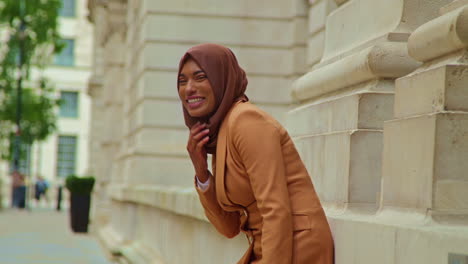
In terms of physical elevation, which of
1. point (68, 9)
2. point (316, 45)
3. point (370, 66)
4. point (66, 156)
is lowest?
point (66, 156)

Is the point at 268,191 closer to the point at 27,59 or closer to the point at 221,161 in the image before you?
the point at 221,161

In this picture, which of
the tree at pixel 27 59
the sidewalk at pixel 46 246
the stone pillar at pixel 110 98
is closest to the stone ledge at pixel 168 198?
the sidewalk at pixel 46 246

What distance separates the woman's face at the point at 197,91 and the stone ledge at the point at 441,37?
2.92 feet

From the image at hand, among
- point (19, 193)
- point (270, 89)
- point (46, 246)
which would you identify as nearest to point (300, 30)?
point (270, 89)

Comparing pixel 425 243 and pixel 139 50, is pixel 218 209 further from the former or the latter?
pixel 139 50

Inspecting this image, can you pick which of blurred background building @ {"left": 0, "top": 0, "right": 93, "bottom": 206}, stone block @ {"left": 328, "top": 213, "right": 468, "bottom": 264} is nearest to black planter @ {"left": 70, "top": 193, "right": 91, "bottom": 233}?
stone block @ {"left": 328, "top": 213, "right": 468, "bottom": 264}

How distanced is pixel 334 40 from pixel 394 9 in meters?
0.82

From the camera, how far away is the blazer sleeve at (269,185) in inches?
137

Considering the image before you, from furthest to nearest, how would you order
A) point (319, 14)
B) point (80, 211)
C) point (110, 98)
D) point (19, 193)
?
point (19, 193) < point (110, 98) < point (80, 211) < point (319, 14)

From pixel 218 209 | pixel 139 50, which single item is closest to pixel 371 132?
pixel 218 209

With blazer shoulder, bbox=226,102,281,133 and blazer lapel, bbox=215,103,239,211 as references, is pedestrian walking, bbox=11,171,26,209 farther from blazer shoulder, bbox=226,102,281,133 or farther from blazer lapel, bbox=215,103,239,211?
blazer shoulder, bbox=226,102,281,133

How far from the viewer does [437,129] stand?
10.6 ft

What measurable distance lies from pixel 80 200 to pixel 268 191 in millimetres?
17827

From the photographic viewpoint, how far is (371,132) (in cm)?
417
